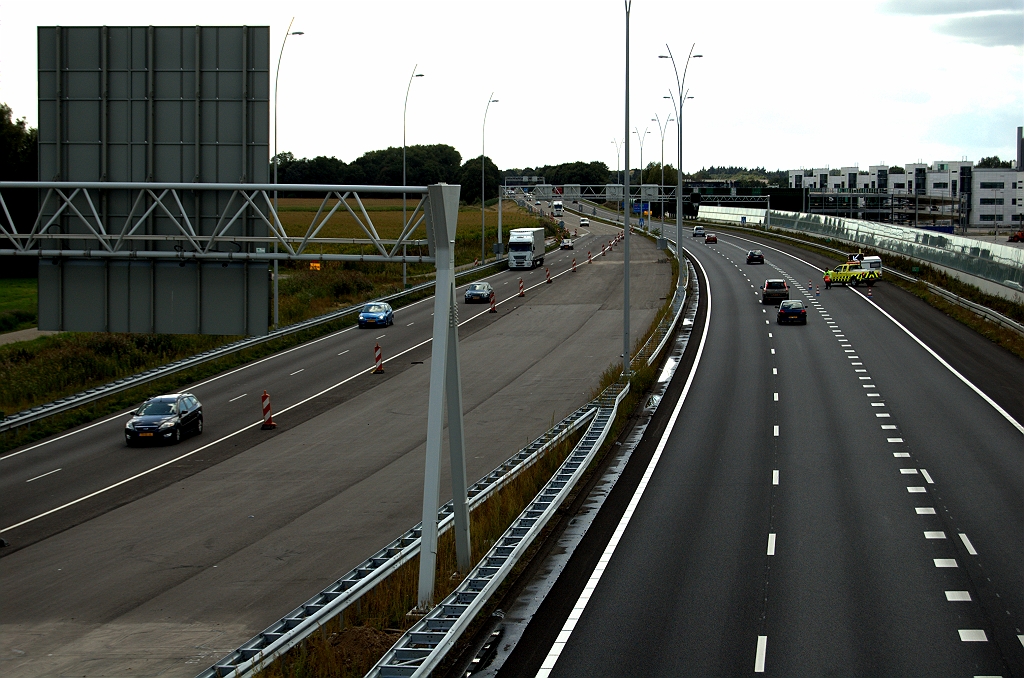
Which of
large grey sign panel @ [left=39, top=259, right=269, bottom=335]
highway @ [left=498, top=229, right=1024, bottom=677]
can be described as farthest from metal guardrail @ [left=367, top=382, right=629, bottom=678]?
large grey sign panel @ [left=39, top=259, right=269, bottom=335]

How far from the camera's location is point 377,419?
35.2 meters

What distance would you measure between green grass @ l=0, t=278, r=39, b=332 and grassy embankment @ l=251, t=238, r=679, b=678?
45.2m

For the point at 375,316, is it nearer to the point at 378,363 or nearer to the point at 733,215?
the point at 378,363

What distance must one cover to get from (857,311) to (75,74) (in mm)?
42179

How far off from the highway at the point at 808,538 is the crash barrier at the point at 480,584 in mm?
877

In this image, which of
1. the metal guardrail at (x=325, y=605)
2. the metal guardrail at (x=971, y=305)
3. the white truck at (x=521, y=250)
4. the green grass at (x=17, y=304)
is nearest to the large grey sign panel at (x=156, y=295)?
the metal guardrail at (x=325, y=605)

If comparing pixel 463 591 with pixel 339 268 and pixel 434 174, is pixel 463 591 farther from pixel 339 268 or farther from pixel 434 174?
pixel 434 174

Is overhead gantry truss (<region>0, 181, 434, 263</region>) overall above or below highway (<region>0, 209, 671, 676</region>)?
above

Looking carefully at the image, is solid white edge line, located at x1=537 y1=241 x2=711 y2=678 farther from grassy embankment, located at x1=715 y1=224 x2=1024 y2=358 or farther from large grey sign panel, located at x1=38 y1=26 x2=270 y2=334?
grassy embankment, located at x1=715 y1=224 x2=1024 y2=358

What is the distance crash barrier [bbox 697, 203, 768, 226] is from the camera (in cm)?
13216

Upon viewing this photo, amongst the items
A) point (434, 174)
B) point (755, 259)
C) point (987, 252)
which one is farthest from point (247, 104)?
point (434, 174)

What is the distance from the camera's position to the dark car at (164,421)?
3158 cm

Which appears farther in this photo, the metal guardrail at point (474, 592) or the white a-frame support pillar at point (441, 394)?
the white a-frame support pillar at point (441, 394)

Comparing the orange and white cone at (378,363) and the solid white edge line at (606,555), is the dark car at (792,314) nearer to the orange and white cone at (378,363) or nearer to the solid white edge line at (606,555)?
the solid white edge line at (606,555)
